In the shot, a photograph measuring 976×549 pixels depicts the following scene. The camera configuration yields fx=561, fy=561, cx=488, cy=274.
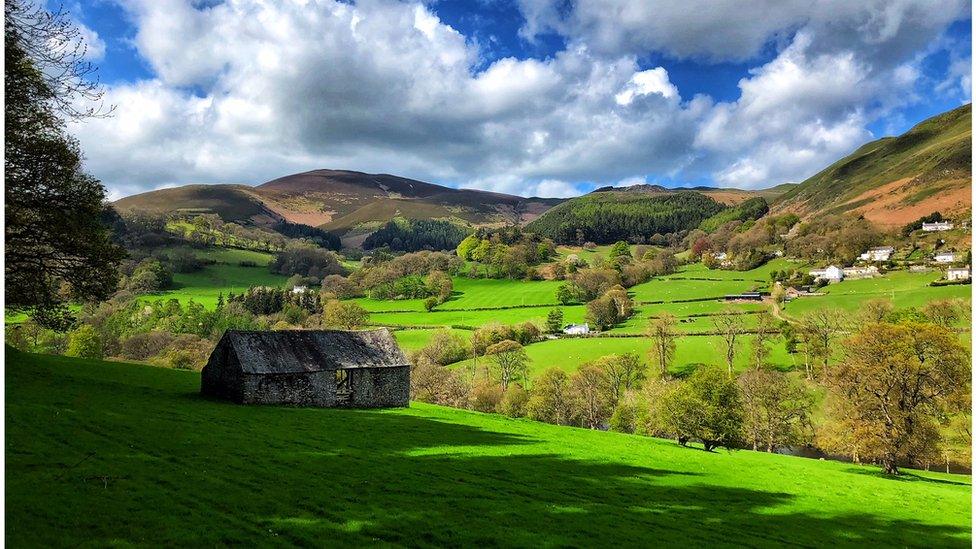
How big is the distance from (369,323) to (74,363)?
86.4 m

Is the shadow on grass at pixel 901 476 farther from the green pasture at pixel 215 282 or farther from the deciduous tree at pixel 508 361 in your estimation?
the green pasture at pixel 215 282

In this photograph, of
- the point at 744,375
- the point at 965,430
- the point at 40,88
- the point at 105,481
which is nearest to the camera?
the point at 105,481

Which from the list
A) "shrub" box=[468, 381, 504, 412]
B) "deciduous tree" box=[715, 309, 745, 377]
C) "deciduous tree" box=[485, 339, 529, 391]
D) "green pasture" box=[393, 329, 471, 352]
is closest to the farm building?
"deciduous tree" box=[715, 309, 745, 377]

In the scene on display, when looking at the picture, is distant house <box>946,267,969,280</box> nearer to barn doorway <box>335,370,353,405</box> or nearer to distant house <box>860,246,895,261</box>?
distant house <box>860,246,895,261</box>

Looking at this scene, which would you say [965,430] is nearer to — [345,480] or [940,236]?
[345,480]

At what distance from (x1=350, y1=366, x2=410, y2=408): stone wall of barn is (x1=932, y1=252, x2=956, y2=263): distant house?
142m

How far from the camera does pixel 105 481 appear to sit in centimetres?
1608

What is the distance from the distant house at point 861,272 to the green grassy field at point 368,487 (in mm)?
115336

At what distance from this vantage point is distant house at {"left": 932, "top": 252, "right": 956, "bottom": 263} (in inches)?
5213

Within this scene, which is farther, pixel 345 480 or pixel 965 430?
pixel 965 430

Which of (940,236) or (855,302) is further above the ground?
(940,236)

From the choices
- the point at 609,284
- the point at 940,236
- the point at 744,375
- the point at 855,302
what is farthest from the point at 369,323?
the point at 940,236

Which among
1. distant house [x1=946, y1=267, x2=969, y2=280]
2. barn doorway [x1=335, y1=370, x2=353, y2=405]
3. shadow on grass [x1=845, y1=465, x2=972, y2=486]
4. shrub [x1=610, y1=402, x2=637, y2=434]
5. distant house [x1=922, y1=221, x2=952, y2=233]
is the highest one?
distant house [x1=922, y1=221, x2=952, y2=233]

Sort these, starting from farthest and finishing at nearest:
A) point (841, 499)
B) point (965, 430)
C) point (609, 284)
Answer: point (609, 284)
point (965, 430)
point (841, 499)
